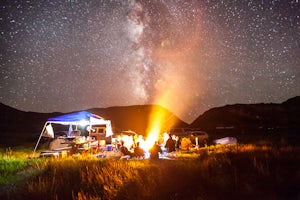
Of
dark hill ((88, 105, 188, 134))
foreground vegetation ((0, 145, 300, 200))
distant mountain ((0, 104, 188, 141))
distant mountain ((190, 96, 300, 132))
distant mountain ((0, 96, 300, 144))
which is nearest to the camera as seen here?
foreground vegetation ((0, 145, 300, 200))

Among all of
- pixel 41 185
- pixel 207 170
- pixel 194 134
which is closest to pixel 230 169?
pixel 207 170

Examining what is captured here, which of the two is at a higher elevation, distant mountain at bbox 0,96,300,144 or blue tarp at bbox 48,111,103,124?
distant mountain at bbox 0,96,300,144

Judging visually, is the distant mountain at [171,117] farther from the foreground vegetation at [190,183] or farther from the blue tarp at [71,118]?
the foreground vegetation at [190,183]

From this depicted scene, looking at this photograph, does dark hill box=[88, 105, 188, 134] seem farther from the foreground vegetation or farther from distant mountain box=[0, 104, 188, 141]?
the foreground vegetation

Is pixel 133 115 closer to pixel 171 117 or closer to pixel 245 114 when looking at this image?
pixel 171 117

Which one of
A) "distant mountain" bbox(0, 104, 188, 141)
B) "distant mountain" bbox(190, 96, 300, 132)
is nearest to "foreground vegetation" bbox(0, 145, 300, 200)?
"distant mountain" bbox(190, 96, 300, 132)

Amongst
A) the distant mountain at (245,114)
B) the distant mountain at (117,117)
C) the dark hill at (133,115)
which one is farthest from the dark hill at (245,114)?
the dark hill at (133,115)

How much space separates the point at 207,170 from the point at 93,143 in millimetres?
12523

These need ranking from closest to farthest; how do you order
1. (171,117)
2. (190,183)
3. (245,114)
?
(190,183) < (245,114) < (171,117)

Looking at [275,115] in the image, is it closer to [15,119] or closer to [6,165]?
[6,165]

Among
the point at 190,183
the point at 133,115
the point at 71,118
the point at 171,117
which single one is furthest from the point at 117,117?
the point at 190,183

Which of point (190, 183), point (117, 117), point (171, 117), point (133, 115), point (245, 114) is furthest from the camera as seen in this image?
point (171, 117)

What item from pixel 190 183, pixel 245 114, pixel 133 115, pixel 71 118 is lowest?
pixel 190 183

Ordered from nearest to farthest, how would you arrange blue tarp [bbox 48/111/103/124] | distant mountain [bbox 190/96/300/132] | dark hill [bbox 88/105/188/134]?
blue tarp [bbox 48/111/103/124]
distant mountain [bbox 190/96/300/132]
dark hill [bbox 88/105/188/134]
